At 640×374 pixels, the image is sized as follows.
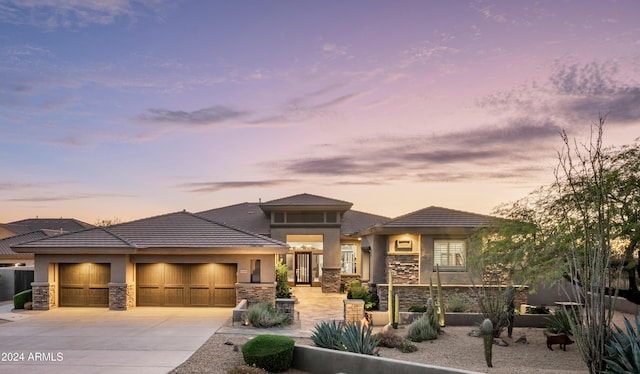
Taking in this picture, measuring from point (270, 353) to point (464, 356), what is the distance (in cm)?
564

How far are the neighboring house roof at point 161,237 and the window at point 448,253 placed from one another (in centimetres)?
753

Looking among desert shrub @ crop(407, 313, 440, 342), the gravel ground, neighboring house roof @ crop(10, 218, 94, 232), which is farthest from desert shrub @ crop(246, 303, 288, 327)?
neighboring house roof @ crop(10, 218, 94, 232)

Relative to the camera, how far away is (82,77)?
21.2 m

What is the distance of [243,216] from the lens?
125 ft

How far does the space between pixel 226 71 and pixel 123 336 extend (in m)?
11.0

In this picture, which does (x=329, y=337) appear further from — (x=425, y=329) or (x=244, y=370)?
(x=425, y=329)

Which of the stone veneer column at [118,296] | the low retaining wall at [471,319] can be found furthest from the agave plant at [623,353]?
the stone veneer column at [118,296]

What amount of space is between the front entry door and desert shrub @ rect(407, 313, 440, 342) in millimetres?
17258

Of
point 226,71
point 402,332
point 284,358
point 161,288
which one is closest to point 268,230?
point 161,288

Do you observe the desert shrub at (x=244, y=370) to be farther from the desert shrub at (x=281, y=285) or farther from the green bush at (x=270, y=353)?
the desert shrub at (x=281, y=285)

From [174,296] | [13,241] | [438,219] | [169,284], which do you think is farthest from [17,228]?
[438,219]

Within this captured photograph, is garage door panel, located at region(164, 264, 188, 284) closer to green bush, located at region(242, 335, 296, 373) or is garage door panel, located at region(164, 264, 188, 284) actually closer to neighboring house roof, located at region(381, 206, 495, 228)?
neighboring house roof, located at region(381, 206, 495, 228)

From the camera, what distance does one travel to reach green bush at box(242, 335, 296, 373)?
1227cm

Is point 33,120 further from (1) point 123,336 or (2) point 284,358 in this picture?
(2) point 284,358
